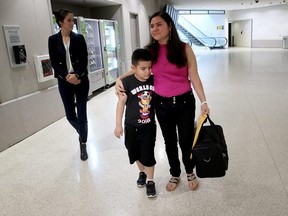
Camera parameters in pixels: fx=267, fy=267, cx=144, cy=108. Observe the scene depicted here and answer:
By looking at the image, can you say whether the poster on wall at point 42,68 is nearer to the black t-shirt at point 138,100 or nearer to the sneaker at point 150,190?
the black t-shirt at point 138,100

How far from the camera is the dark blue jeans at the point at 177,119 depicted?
189 cm

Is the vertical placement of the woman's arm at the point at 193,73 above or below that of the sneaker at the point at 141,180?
above

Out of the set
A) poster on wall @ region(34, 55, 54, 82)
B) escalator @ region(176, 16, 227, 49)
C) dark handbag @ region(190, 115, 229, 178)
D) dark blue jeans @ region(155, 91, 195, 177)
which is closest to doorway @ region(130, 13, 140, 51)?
poster on wall @ region(34, 55, 54, 82)

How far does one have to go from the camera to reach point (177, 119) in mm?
1976

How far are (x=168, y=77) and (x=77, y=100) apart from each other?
127cm

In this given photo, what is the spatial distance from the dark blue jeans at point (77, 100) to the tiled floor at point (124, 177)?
39 cm

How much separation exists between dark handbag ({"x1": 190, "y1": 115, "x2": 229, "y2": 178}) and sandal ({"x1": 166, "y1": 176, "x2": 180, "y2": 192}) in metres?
0.37

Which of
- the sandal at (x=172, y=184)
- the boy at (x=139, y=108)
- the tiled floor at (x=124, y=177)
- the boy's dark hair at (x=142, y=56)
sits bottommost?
the tiled floor at (x=124, y=177)

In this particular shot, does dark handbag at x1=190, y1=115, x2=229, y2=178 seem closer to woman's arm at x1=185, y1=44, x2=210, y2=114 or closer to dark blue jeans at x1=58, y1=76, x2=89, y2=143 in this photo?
woman's arm at x1=185, y1=44, x2=210, y2=114

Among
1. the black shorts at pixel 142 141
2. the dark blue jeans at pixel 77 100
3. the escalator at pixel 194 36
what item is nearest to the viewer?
the black shorts at pixel 142 141

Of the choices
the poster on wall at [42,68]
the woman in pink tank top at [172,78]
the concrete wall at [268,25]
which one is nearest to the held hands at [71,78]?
the woman in pink tank top at [172,78]

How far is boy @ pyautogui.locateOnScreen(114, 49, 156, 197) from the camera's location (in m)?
1.83

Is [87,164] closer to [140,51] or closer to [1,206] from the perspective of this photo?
[1,206]

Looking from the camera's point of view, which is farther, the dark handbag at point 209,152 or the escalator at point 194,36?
the escalator at point 194,36
